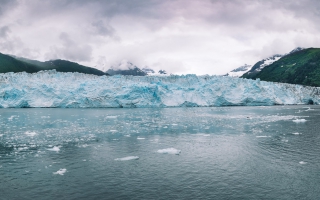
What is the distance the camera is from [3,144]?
15828 mm

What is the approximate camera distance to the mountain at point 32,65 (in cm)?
11075

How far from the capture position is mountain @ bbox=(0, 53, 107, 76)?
363ft

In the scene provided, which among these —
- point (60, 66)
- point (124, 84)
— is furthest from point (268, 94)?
point (60, 66)

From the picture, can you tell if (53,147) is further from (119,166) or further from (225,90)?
(225,90)

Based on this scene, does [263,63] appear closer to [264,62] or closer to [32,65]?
[264,62]

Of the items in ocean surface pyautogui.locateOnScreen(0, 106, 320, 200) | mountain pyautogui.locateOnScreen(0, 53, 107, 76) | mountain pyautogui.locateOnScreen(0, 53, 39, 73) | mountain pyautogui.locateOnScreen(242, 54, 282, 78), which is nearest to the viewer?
ocean surface pyautogui.locateOnScreen(0, 106, 320, 200)

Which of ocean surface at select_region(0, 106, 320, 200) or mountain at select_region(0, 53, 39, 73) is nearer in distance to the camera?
ocean surface at select_region(0, 106, 320, 200)

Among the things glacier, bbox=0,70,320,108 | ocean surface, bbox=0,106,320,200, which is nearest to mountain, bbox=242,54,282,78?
glacier, bbox=0,70,320,108

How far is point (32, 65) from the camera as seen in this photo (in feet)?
425

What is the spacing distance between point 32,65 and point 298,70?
117 meters

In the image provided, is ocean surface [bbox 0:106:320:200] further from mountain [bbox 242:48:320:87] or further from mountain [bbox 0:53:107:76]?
mountain [bbox 0:53:107:76]

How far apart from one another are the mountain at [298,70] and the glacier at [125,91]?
45889mm


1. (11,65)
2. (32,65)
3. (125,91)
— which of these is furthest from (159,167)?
(32,65)

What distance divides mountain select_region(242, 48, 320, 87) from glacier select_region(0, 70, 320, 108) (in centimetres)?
4589
